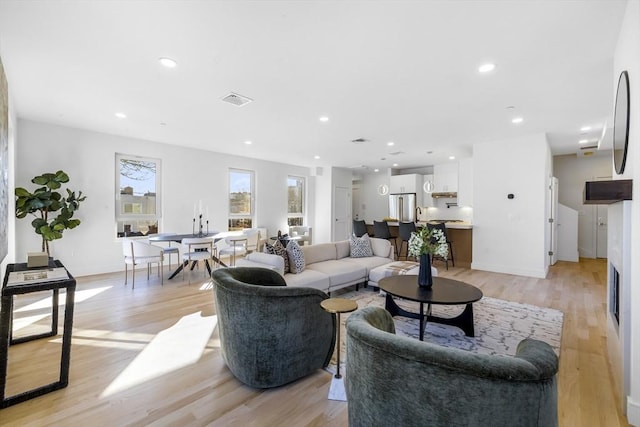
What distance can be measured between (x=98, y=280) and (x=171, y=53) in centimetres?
425

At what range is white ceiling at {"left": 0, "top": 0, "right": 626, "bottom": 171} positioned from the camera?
2117mm

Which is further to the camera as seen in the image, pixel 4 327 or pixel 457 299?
pixel 457 299

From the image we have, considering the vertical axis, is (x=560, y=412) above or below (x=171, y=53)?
below

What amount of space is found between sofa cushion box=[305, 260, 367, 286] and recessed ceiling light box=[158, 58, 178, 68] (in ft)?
9.05

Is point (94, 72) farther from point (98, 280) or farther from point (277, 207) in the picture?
point (277, 207)

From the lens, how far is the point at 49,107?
4.14 m

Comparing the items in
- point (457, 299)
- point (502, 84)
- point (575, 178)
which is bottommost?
point (457, 299)

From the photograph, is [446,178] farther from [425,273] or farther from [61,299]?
[61,299]

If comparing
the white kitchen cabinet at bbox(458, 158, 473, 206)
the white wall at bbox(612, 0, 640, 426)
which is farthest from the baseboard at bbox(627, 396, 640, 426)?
the white kitchen cabinet at bbox(458, 158, 473, 206)

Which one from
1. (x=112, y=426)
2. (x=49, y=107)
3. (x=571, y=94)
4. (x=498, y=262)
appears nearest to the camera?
(x=112, y=426)

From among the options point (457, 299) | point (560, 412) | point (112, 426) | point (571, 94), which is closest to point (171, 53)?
point (112, 426)

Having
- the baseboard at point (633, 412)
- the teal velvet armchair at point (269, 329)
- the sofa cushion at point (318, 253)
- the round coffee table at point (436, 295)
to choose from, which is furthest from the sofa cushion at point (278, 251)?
the baseboard at point (633, 412)

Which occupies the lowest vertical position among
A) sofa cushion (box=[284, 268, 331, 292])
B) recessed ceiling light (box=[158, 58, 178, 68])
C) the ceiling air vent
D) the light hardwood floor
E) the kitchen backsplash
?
the light hardwood floor

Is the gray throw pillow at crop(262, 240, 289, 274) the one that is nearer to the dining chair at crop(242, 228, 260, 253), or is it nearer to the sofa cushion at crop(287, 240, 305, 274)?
the sofa cushion at crop(287, 240, 305, 274)
